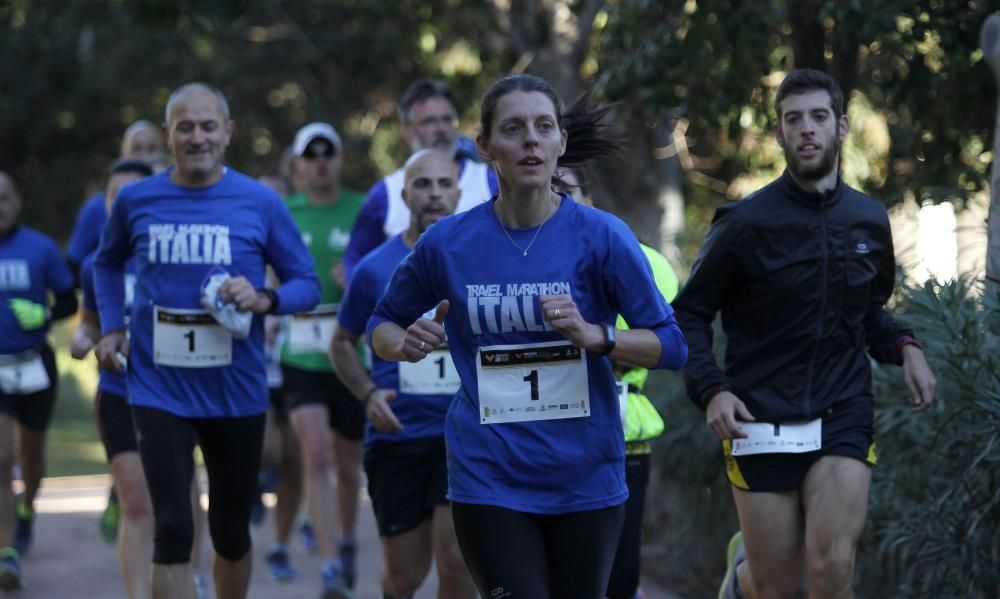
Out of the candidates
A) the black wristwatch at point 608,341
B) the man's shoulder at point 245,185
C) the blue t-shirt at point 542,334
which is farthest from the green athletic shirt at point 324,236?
the black wristwatch at point 608,341

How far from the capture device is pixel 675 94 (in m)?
8.95

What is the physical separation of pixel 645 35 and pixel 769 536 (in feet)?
13.0

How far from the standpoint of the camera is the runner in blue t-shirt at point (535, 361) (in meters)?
4.62

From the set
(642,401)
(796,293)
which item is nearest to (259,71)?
(642,401)

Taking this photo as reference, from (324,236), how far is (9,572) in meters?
2.49

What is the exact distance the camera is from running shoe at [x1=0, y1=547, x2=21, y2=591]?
9.10 m

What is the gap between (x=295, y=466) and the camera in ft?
32.8

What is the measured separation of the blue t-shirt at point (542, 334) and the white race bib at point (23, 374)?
17.9 feet

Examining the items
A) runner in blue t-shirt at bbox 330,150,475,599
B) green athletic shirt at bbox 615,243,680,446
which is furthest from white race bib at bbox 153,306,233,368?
green athletic shirt at bbox 615,243,680,446

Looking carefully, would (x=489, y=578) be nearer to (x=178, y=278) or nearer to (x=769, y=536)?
(x=769, y=536)

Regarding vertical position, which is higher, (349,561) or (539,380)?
(539,380)

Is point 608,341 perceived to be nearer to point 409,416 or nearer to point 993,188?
point 409,416

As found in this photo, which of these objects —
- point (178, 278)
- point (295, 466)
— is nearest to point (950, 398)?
point (178, 278)

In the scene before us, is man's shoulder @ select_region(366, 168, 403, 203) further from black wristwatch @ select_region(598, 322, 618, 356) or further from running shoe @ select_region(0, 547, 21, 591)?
black wristwatch @ select_region(598, 322, 618, 356)
